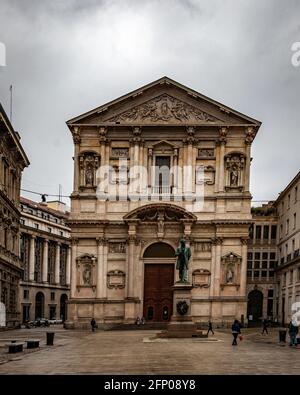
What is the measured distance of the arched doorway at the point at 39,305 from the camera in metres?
92.0

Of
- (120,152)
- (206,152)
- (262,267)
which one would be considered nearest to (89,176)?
(120,152)

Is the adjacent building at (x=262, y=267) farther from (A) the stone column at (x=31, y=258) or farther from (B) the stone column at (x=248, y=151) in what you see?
(A) the stone column at (x=31, y=258)

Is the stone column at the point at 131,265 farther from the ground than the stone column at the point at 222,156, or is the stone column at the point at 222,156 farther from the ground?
the stone column at the point at 222,156

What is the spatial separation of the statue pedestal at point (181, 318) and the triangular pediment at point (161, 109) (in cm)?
2185

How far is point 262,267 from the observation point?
7675 centimetres

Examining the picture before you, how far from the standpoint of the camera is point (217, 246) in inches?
2191

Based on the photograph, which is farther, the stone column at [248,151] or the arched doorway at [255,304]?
the arched doorway at [255,304]

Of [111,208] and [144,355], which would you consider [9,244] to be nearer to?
[111,208]

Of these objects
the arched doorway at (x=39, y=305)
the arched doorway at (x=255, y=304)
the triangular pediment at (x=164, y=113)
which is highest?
the triangular pediment at (x=164, y=113)

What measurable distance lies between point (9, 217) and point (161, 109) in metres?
17.7

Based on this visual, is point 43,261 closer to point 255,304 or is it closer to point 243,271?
point 255,304

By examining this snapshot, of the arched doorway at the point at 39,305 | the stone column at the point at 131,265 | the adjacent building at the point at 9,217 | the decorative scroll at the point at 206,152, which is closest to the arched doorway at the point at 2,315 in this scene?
the adjacent building at the point at 9,217

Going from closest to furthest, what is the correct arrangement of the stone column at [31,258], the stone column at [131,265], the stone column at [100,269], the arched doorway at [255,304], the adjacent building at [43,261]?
the stone column at [131,265], the stone column at [100,269], the arched doorway at [255,304], the adjacent building at [43,261], the stone column at [31,258]

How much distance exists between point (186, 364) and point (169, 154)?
3762 cm
